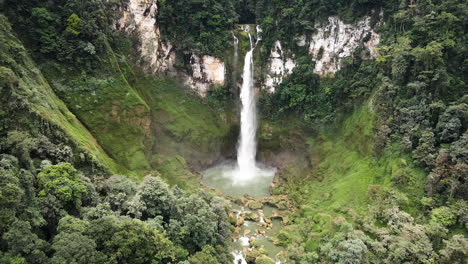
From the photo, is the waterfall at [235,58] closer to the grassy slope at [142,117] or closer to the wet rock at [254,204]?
the grassy slope at [142,117]

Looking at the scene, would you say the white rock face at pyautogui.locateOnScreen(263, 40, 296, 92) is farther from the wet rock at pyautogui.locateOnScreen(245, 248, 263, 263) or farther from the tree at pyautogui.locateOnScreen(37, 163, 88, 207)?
the tree at pyautogui.locateOnScreen(37, 163, 88, 207)

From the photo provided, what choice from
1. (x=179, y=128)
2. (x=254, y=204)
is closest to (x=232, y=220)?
(x=254, y=204)

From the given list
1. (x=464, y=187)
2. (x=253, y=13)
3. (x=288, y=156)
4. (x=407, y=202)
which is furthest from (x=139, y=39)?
(x=464, y=187)

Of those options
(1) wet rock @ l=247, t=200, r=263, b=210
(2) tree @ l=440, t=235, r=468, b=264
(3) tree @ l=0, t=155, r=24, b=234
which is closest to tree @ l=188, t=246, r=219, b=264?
(3) tree @ l=0, t=155, r=24, b=234

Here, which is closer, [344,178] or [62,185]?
[62,185]

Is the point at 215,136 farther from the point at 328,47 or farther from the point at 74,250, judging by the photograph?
the point at 74,250

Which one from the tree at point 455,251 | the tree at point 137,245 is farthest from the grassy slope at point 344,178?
the tree at point 137,245
